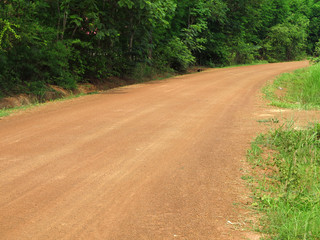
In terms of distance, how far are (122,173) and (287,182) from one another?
2.14 m

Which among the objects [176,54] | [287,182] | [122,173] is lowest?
[287,182]

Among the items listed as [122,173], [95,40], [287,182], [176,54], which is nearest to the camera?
[287,182]

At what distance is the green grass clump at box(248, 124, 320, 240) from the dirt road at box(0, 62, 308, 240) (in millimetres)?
285

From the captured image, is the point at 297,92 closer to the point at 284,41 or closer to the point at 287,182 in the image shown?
the point at 287,182

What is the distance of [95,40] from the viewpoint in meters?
17.0

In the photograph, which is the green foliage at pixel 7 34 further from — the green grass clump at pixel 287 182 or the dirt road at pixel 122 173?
the green grass clump at pixel 287 182

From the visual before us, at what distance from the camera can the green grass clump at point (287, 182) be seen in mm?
3598

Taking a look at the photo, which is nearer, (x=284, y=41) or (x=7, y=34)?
(x=7, y=34)

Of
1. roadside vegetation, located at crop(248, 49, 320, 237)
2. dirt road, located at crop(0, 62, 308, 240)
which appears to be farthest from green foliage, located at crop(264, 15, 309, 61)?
roadside vegetation, located at crop(248, 49, 320, 237)

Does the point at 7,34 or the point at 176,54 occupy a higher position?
the point at 7,34

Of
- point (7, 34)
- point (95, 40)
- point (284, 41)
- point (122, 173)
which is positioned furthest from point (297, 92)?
point (284, 41)

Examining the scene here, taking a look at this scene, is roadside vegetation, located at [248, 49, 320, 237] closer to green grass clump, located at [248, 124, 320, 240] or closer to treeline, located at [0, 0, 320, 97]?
green grass clump, located at [248, 124, 320, 240]

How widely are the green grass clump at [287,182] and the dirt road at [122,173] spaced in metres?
0.29

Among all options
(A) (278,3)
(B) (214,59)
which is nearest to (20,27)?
(B) (214,59)
